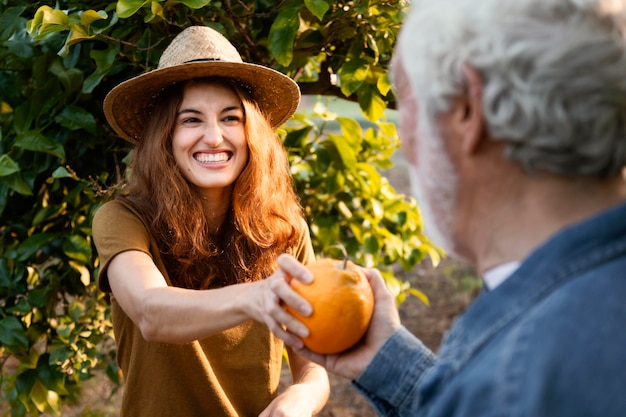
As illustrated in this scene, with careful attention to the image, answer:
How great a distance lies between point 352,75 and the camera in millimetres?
2684

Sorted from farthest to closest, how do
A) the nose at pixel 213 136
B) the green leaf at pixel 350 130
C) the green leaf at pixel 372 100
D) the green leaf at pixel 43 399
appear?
the green leaf at pixel 350 130
the green leaf at pixel 43 399
the green leaf at pixel 372 100
the nose at pixel 213 136

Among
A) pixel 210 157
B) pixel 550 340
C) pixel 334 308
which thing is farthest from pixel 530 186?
pixel 210 157

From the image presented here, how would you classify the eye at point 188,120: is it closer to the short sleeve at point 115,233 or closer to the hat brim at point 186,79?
the hat brim at point 186,79

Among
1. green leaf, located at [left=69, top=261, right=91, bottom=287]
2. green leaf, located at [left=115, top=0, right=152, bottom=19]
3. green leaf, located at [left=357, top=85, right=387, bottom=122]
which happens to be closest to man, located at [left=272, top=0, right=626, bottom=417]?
green leaf, located at [left=115, top=0, right=152, bottom=19]

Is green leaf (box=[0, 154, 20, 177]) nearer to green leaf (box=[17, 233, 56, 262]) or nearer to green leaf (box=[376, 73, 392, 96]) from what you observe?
green leaf (box=[17, 233, 56, 262])

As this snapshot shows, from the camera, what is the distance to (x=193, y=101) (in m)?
2.49

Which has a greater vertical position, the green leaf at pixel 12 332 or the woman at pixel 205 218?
the woman at pixel 205 218

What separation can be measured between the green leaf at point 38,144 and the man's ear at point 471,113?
5.41ft

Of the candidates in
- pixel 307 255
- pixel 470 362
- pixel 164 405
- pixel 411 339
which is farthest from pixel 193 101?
pixel 470 362

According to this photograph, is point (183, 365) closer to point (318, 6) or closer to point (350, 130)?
point (318, 6)

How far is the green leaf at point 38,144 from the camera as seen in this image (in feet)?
8.62

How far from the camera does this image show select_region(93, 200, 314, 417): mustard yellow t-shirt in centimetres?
232

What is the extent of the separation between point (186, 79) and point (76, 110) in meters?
0.43

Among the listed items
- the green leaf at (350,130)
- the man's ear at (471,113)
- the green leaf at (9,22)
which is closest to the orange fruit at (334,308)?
the man's ear at (471,113)
